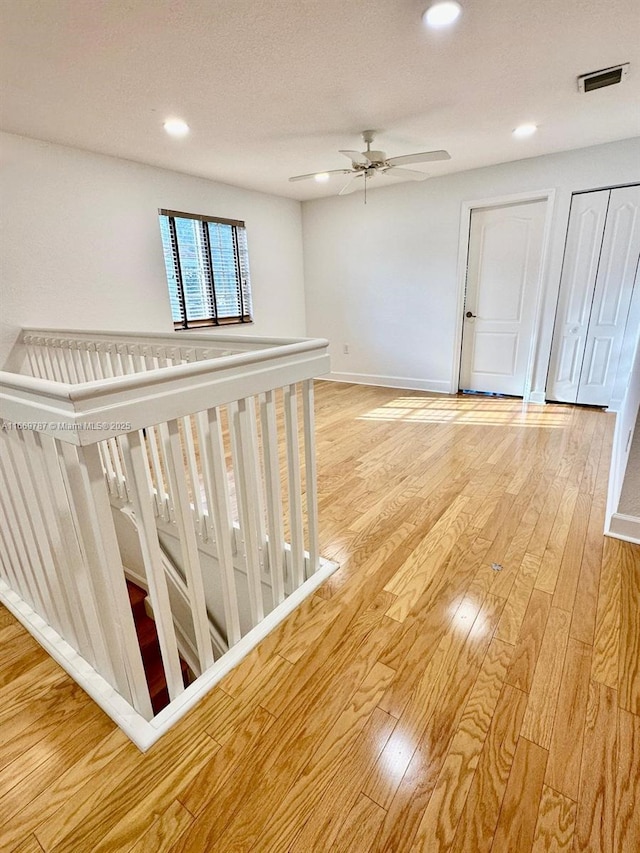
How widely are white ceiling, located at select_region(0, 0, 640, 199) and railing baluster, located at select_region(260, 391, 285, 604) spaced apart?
1.70 m

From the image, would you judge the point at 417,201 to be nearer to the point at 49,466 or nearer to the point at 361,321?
the point at 361,321

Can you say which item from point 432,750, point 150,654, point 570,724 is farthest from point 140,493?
point 150,654

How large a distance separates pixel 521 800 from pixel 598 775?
222mm

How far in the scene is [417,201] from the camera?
4535 mm

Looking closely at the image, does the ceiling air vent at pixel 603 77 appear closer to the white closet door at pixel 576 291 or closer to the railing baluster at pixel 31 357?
the white closet door at pixel 576 291

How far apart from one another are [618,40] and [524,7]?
0.63 meters

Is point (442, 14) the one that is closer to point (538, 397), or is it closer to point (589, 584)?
point (589, 584)

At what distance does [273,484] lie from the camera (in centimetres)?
146

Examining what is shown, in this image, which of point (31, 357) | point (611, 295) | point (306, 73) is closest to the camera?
point (306, 73)

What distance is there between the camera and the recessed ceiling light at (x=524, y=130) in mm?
3029

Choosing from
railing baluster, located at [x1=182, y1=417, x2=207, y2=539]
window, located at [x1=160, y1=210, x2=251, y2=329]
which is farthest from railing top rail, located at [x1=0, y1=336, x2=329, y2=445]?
window, located at [x1=160, y1=210, x2=251, y2=329]

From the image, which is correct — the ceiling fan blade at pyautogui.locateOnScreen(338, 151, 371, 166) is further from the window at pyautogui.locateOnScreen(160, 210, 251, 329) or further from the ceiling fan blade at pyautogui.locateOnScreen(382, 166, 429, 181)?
the window at pyautogui.locateOnScreen(160, 210, 251, 329)

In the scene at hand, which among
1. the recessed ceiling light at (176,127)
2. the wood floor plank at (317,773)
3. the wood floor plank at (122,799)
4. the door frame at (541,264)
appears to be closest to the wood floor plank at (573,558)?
the wood floor plank at (317,773)

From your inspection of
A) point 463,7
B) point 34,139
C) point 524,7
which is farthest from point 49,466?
point 34,139
